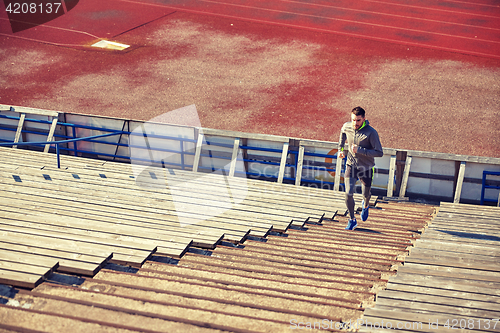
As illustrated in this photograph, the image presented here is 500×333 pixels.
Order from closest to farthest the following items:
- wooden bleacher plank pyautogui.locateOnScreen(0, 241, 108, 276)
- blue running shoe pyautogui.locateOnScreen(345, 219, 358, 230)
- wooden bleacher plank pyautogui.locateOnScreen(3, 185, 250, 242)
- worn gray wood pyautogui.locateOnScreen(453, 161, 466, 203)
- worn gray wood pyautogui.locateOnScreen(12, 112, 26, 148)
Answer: wooden bleacher plank pyautogui.locateOnScreen(0, 241, 108, 276) < wooden bleacher plank pyautogui.locateOnScreen(3, 185, 250, 242) < blue running shoe pyautogui.locateOnScreen(345, 219, 358, 230) < worn gray wood pyautogui.locateOnScreen(453, 161, 466, 203) < worn gray wood pyautogui.locateOnScreen(12, 112, 26, 148)

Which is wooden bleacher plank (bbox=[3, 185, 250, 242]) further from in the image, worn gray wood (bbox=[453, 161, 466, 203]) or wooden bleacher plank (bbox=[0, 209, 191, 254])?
worn gray wood (bbox=[453, 161, 466, 203])

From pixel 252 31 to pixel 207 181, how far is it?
13.2 meters

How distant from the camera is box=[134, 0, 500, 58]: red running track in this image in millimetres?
20297

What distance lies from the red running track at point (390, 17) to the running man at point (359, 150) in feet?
46.4

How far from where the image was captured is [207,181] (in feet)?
31.8

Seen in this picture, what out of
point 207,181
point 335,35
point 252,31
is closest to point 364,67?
point 335,35

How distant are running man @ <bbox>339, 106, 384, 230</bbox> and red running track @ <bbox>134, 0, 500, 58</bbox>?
14.1 meters

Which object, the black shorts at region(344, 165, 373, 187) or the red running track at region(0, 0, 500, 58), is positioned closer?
the black shorts at region(344, 165, 373, 187)

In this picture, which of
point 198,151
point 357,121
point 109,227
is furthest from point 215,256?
point 198,151

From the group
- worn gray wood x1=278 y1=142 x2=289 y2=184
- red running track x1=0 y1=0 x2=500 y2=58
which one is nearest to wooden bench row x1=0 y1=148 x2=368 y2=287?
worn gray wood x1=278 y1=142 x2=289 y2=184

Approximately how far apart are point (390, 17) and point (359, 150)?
17.4m

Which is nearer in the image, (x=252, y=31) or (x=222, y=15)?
(x=252, y=31)

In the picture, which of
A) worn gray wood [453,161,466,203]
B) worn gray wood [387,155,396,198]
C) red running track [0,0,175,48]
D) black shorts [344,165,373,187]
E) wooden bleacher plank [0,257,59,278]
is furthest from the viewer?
red running track [0,0,175,48]

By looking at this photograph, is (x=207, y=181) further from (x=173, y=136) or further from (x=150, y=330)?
(x=150, y=330)
